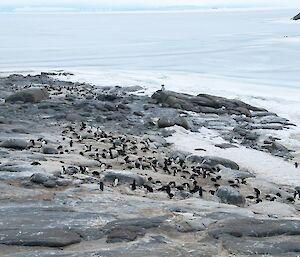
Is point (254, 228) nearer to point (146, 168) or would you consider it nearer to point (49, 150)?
point (146, 168)

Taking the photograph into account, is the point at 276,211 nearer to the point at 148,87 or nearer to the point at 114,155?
the point at 114,155

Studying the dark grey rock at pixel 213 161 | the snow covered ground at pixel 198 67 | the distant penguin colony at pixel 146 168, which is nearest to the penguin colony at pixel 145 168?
the distant penguin colony at pixel 146 168

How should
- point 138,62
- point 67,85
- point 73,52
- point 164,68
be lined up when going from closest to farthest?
point 67,85
point 164,68
point 138,62
point 73,52

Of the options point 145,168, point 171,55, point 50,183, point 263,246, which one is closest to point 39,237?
point 50,183

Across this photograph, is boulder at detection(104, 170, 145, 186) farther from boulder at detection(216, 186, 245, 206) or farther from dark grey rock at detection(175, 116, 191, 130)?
dark grey rock at detection(175, 116, 191, 130)

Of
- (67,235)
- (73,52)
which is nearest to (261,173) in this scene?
(67,235)

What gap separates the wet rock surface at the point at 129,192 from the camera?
6562 millimetres

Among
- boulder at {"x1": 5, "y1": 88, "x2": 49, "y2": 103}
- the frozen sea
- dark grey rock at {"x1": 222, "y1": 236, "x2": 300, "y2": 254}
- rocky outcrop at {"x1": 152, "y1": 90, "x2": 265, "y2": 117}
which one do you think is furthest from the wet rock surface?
the frozen sea

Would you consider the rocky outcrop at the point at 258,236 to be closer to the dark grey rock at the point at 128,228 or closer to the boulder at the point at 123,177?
the dark grey rock at the point at 128,228

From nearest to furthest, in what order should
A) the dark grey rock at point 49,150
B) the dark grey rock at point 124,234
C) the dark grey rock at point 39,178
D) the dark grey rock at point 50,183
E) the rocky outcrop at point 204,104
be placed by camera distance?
the dark grey rock at point 124,234
the dark grey rock at point 50,183
the dark grey rock at point 39,178
the dark grey rock at point 49,150
the rocky outcrop at point 204,104

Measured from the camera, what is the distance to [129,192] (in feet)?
29.8

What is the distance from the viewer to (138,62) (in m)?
38.8

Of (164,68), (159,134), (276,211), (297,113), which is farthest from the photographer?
(164,68)

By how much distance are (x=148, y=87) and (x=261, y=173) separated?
14543 millimetres
